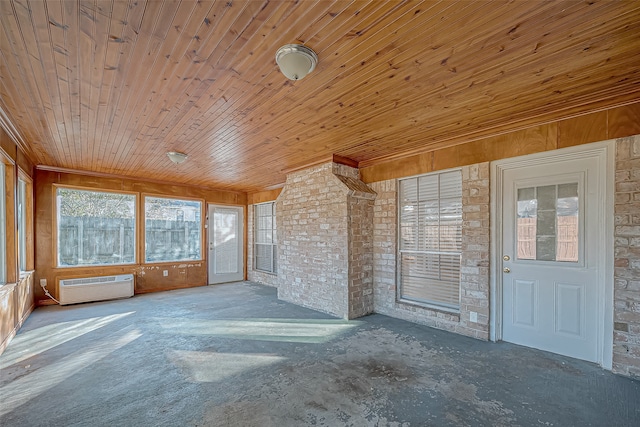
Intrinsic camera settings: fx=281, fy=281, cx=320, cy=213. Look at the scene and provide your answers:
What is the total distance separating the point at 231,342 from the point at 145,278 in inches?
160

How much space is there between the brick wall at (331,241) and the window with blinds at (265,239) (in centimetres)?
206

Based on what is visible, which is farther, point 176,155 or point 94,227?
point 94,227

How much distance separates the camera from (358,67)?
2.16 m

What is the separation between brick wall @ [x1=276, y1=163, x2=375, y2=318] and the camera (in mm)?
4461

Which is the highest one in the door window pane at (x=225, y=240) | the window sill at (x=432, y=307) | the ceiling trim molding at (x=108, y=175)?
the ceiling trim molding at (x=108, y=175)

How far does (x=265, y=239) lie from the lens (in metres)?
7.66

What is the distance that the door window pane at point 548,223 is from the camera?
10.1 feet

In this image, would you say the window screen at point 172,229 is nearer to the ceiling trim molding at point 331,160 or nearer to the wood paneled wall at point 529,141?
the ceiling trim molding at point 331,160

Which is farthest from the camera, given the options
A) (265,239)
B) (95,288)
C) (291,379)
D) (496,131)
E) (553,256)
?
(265,239)

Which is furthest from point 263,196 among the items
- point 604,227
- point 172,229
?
point 604,227

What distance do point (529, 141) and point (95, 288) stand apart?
762cm

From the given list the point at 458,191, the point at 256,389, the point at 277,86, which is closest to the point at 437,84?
the point at 277,86

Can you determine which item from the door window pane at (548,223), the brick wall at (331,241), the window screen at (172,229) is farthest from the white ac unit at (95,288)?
the door window pane at (548,223)

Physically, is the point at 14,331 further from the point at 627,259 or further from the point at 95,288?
the point at 627,259
